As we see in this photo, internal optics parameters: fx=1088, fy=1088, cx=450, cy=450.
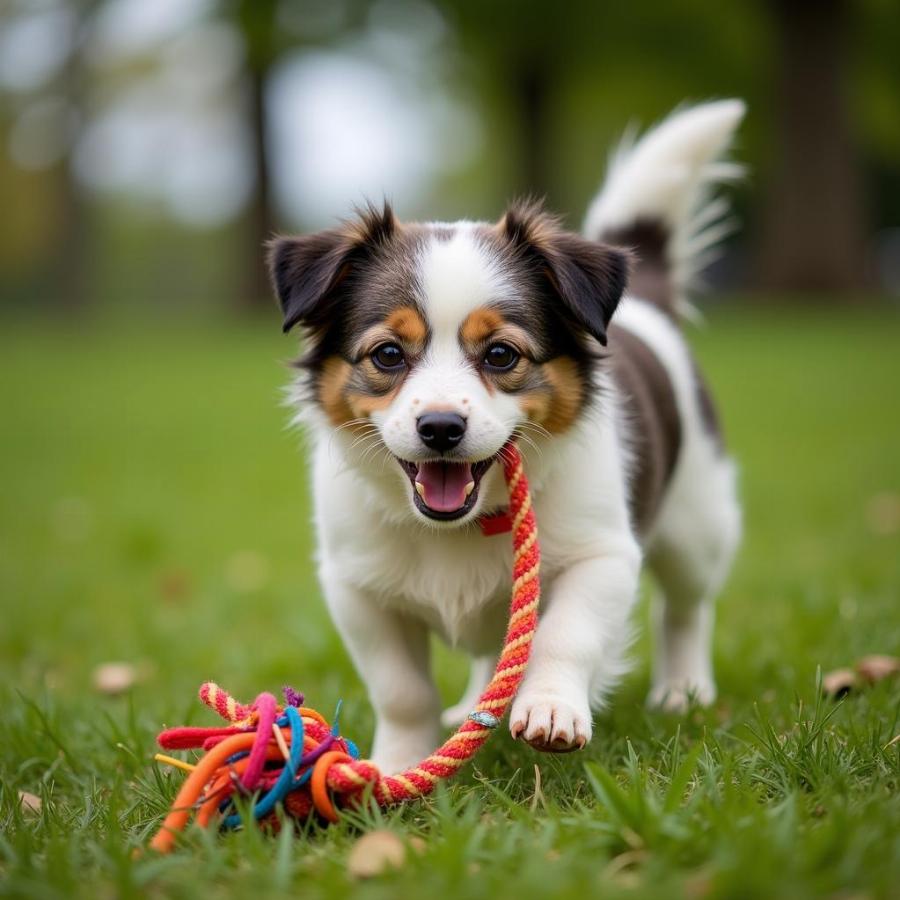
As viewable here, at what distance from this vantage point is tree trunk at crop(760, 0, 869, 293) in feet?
58.5

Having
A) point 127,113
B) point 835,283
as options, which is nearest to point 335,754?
point 835,283

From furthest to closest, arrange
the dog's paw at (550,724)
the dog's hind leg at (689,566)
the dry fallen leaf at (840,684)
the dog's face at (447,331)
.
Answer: the dog's hind leg at (689,566) → the dry fallen leaf at (840,684) → the dog's face at (447,331) → the dog's paw at (550,724)

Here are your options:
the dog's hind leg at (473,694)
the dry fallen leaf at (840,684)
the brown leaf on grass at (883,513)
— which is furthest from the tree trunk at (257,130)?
the dry fallen leaf at (840,684)

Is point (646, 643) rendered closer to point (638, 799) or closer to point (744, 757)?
point (744, 757)

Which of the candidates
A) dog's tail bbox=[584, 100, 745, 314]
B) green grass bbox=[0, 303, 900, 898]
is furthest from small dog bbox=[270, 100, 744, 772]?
dog's tail bbox=[584, 100, 745, 314]

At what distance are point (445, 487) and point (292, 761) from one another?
0.82 metres

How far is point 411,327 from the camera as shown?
117 inches

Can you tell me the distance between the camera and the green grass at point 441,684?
207 cm

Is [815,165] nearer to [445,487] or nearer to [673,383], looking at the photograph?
[673,383]

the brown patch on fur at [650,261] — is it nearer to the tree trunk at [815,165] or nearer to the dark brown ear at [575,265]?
the dark brown ear at [575,265]

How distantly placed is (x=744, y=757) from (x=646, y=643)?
229 centimetres

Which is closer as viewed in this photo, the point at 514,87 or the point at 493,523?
the point at 493,523

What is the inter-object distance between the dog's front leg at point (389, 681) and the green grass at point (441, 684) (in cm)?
24

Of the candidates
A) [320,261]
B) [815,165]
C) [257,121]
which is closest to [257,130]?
[257,121]
